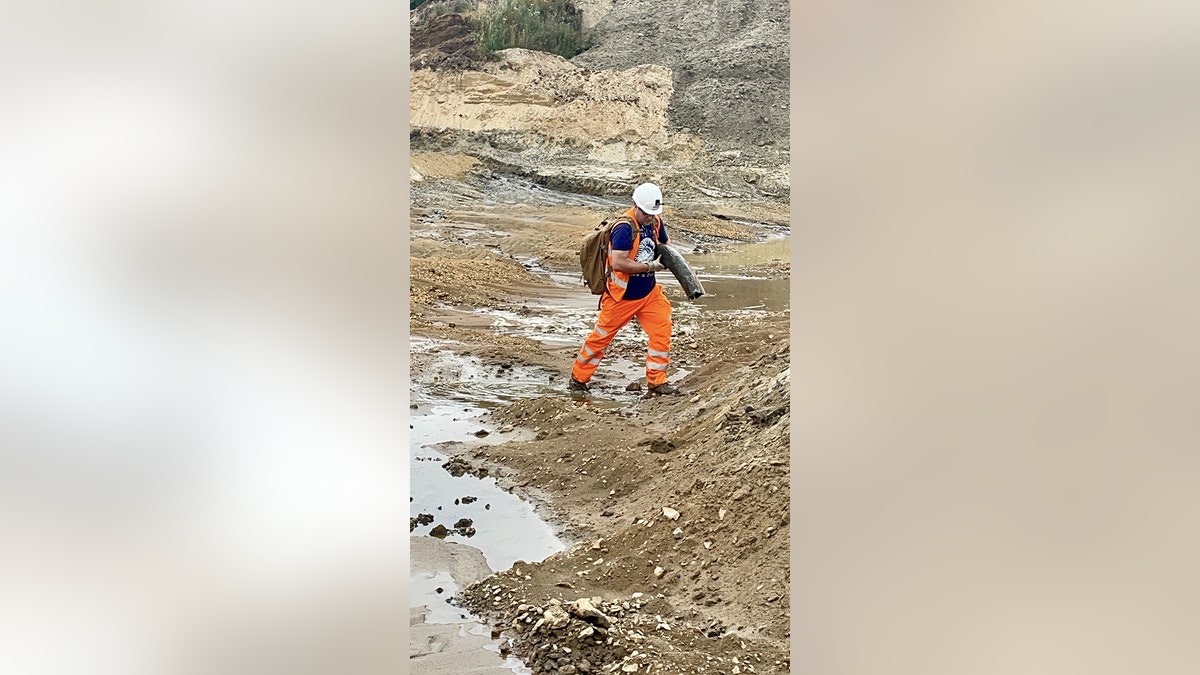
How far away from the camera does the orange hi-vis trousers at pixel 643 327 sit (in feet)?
12.6

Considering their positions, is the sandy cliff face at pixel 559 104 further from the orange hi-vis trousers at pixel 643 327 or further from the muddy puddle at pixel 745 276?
the orange hi-vis trousers at pixel 643 327

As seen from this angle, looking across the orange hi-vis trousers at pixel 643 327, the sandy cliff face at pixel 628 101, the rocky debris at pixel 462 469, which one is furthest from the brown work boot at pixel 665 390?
the sandy cliff face at pixel 628 101

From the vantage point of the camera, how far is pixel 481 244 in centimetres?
471

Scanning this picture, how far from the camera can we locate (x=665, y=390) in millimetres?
4234

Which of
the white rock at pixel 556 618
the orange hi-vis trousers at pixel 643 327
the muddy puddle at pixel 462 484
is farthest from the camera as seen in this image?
the orange hi-vis trousers at pixel 643 327

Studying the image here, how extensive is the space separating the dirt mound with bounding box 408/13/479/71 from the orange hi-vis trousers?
1794 millimetres

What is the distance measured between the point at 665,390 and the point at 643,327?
0.40 m

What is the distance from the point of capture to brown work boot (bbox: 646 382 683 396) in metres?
4.20

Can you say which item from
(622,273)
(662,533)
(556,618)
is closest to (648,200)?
(622,273)

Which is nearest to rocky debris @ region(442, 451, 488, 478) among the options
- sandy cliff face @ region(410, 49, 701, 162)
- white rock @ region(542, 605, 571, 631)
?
white rock @ region(542, 605, 571, 631)

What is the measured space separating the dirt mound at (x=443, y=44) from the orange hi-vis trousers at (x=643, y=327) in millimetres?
1794

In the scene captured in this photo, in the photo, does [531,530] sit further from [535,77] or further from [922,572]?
[535,77]

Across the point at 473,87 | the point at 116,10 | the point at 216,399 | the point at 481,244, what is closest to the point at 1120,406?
the point at 216,399

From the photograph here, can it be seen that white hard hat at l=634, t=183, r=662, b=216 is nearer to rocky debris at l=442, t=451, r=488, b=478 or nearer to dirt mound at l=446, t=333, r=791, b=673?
dirt mound at l=446, t=333, r=791, b=673
